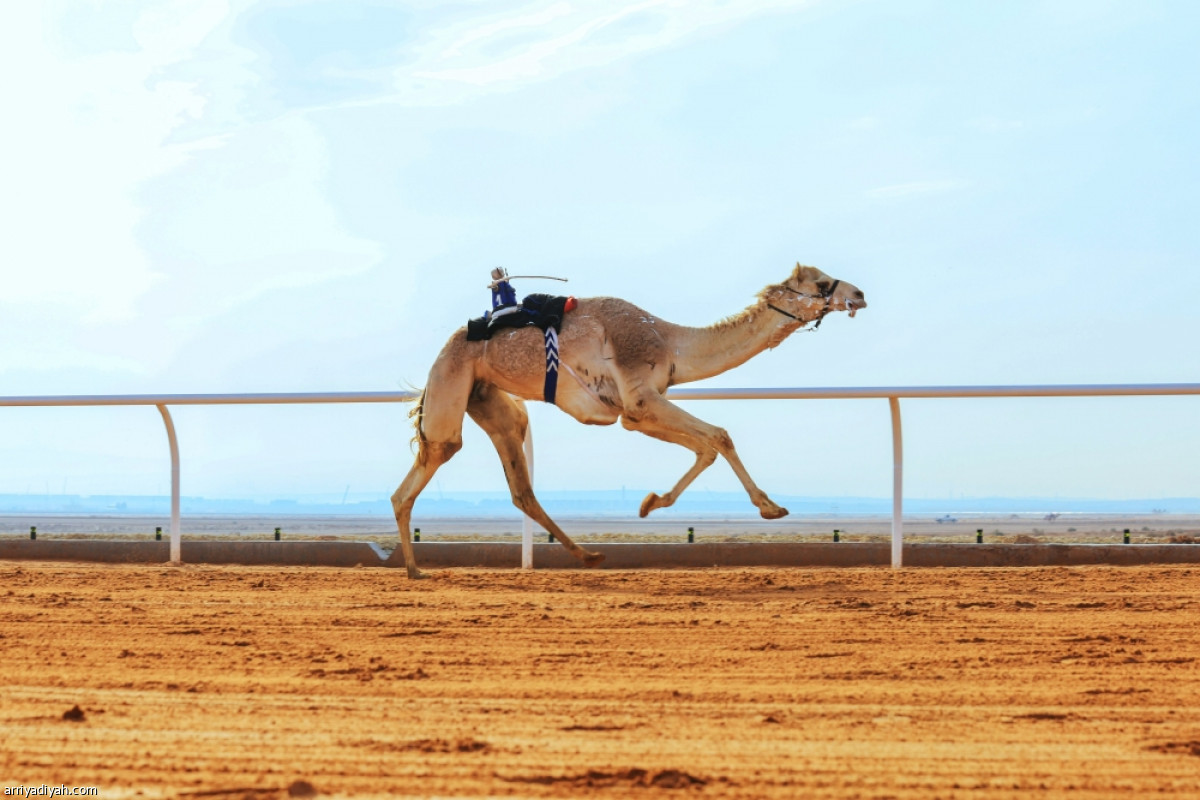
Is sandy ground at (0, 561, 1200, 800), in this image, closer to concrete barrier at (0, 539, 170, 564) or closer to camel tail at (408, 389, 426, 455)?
camel tail at (408, 389, 426, 455)

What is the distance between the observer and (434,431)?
10.6 metres

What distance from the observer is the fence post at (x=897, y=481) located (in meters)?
11.1

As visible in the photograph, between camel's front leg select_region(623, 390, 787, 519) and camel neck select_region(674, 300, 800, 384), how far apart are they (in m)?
0.55

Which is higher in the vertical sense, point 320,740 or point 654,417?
point 654,417

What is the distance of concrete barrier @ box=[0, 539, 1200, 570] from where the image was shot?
11.3 metres

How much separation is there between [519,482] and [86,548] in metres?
5.06

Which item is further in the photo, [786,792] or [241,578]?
[241,578]

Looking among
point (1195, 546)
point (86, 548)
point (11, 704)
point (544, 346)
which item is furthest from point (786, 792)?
point (86, 548)

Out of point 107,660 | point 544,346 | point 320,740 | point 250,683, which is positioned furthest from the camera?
point 544,346

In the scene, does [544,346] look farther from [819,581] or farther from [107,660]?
[107,660]

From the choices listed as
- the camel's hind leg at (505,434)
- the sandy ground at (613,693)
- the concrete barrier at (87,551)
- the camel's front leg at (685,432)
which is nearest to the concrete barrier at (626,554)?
the concrete barrier at (87,551)

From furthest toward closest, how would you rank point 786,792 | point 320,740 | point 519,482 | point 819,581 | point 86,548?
point 86,548 → point 519,482 → point 819,581 → point 320,740 → point 786,792

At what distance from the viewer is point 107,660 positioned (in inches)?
235

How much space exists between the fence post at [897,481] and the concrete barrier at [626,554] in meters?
0.35
